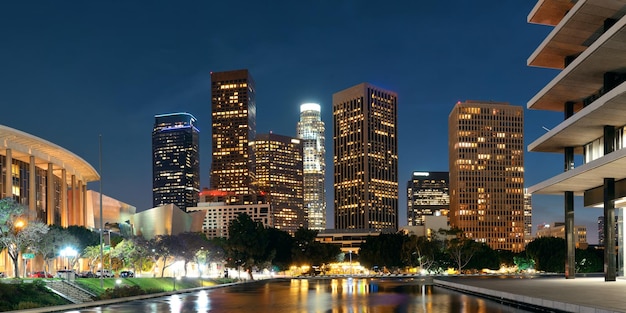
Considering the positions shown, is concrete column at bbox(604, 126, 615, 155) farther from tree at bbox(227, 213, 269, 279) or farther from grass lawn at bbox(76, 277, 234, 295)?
tree at bbox(227, 213, 269, 279)

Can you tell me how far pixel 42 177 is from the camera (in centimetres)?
11312

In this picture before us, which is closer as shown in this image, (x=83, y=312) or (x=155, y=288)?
(x=83, y=312)

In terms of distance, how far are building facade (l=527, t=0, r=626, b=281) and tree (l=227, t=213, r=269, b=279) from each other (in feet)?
200

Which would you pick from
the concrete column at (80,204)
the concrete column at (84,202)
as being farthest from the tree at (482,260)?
the concrete column at (80,204)

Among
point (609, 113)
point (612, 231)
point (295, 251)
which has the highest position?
point (609, 113)

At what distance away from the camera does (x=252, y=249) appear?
115 metres

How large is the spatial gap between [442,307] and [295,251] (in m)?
96.7

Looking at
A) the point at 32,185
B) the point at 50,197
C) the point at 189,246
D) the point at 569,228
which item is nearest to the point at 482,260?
the point at 189,246

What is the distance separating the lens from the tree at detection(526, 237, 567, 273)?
112m

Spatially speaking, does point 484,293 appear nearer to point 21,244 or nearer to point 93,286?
point 93,286

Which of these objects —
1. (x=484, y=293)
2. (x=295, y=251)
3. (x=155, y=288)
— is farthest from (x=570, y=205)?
(x=295, y=251)

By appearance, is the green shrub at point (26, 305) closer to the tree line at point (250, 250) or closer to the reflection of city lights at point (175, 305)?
the reflection of city lights at point (175, 305)

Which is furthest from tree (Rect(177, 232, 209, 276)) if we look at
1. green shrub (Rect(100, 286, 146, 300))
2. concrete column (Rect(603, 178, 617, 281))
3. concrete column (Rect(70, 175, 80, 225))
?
concrete column (Rect(603, 178, 617, 281))

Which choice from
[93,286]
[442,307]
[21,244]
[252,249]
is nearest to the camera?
[442,307]
